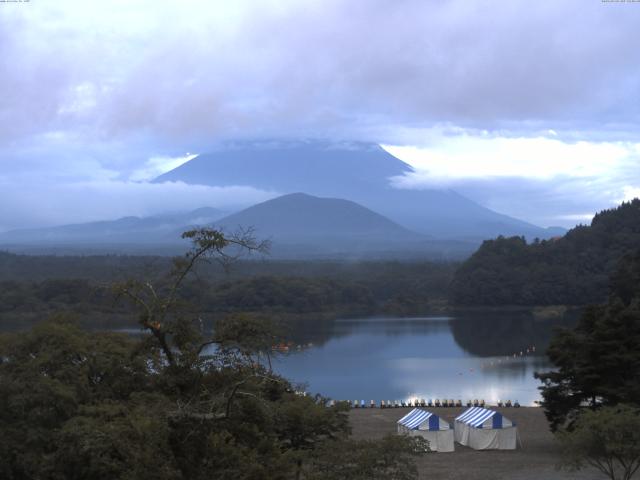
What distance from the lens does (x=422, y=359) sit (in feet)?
127

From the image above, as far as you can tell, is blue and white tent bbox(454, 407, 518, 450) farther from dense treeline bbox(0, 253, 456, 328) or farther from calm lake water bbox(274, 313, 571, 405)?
dense treeline bbox(0, 253, 456, 328)

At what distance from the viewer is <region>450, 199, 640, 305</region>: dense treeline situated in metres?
66.9

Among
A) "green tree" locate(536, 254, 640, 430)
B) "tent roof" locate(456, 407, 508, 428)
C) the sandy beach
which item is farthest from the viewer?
"tent roof" locate(456, 407, 508, 428)

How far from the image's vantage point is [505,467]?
627 inches

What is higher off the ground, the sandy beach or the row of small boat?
the sandy beach

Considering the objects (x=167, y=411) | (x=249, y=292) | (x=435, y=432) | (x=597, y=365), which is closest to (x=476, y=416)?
(x=435, y=432)

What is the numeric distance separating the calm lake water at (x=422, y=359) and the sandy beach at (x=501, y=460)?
2.88 meters

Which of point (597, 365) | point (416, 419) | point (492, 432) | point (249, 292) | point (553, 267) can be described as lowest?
point (492, 432)

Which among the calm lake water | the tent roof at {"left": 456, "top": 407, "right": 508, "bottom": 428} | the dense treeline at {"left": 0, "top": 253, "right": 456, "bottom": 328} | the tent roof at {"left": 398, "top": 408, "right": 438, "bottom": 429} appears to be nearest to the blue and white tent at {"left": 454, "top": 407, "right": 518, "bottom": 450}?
the tent roof at {"left": 456, "top": 407, "right": 508, "bottom": 428}

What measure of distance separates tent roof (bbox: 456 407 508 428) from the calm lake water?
13.8 ft

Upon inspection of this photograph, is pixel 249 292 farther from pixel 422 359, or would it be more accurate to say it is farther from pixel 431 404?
pixel 431 404

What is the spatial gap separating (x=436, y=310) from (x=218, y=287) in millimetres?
16790

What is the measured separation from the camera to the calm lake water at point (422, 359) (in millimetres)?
30281

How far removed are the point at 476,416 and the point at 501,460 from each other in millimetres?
1809
